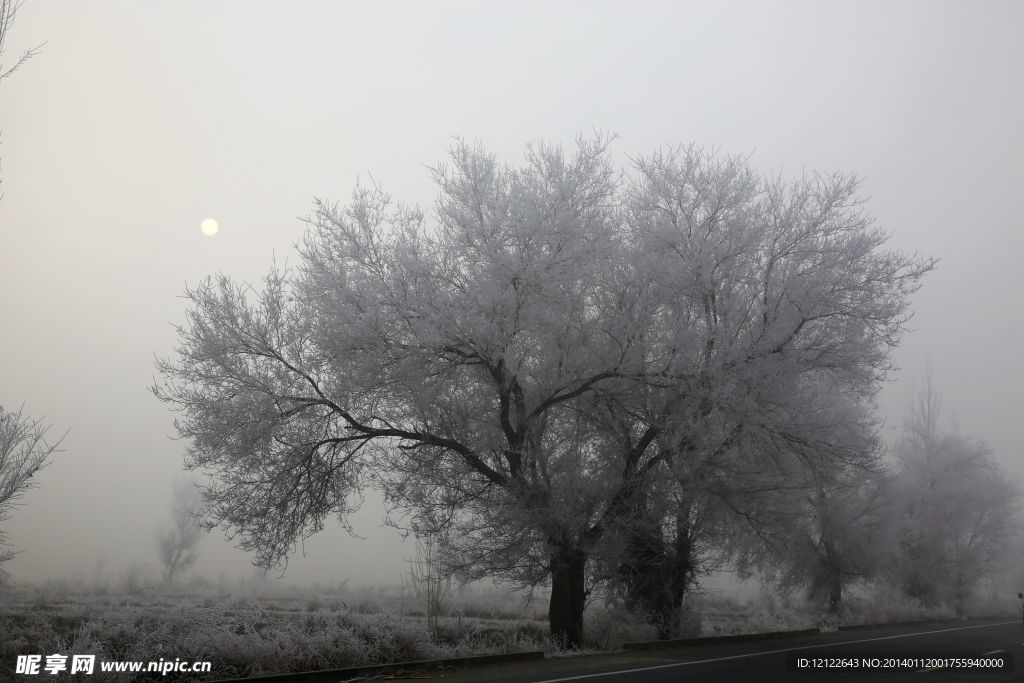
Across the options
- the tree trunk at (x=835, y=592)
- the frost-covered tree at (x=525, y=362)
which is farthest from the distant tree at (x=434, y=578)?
the tree trunk at (x=835, y=592)

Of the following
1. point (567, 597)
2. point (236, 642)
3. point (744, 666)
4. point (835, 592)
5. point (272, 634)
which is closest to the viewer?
point (236, 642)

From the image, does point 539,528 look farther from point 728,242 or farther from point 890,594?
point 890,594

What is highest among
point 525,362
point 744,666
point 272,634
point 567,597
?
point 525,362

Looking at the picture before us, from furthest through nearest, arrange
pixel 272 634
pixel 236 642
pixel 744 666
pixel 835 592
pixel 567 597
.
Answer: pixel 835 592 → pixel 567 597 → pixel 744 666 → pixel 272 634 → pixel 236 642

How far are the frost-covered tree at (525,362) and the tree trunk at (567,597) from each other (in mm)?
50

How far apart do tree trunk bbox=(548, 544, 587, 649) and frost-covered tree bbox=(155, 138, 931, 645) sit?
0.05 metres

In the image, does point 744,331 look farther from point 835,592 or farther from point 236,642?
point 835,592

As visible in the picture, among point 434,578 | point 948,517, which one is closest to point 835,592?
point 948,517

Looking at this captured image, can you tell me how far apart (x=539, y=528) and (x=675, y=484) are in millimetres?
3534

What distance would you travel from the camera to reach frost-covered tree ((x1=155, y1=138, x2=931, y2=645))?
14.4 metres

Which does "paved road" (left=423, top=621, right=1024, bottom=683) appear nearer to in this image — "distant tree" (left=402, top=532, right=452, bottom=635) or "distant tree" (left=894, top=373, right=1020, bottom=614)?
"distant tree" (left=402, top=532, right=452, bottom=635)

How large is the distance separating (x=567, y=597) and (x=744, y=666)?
4.12 m

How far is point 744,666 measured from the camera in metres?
13.1

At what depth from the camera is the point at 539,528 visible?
1470 cm
